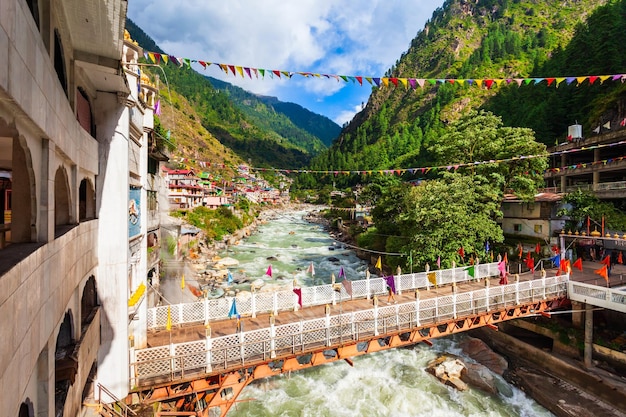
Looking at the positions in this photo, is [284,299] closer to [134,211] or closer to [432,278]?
[134,211]

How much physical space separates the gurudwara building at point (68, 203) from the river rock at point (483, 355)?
16.7 metres

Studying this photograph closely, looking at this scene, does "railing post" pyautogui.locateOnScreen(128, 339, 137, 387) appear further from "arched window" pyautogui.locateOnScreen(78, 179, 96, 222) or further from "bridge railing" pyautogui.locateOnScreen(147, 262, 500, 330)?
"arched window" pyautogui.locateOnScreen(78, 179, 96, 222)

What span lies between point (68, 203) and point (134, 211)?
4152mm

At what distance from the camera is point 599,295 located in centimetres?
1440

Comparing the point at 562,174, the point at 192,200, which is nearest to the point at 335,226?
the point at 192,200

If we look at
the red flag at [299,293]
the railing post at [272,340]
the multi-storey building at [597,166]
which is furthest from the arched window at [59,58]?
the multi-storey building at [597,166]

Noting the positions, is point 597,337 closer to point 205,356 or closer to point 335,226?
point 205,356

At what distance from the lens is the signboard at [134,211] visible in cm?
973

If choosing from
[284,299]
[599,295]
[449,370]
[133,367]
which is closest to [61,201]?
[133,367]

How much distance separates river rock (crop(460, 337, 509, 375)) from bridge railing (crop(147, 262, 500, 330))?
3767 mm

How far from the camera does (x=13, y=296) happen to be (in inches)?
117

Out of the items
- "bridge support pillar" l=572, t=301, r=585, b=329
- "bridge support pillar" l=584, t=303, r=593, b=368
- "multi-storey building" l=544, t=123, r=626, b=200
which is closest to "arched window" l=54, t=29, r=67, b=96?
"bridge support pillar" l=584, t=303, r=593, b=368

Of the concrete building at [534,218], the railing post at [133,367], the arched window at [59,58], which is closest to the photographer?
the arched window at [59,58]

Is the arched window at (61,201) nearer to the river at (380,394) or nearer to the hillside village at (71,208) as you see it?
the hillside village at (71,208)
